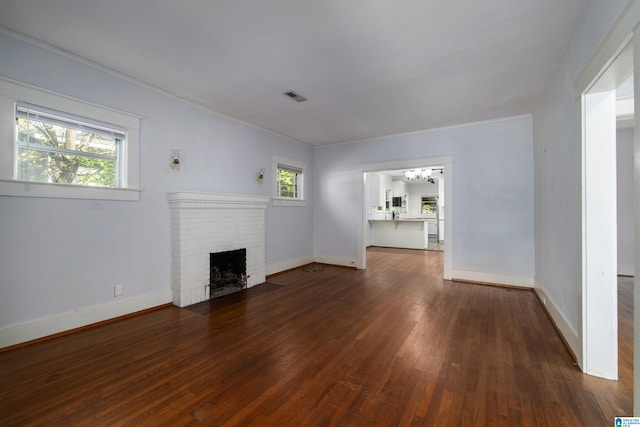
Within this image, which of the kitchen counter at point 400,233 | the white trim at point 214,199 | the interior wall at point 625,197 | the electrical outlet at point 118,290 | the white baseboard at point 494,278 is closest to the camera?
the electrical outlet at point 118,290

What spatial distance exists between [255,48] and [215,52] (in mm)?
424

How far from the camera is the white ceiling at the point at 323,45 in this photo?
2006 millimetres

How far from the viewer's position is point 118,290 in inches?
119

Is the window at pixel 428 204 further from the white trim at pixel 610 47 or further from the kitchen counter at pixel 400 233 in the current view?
the white trim at pixel 610 47

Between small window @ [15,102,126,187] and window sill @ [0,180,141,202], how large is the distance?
95 millimetres

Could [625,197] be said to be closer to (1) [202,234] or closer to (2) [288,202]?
(2) [288,202]

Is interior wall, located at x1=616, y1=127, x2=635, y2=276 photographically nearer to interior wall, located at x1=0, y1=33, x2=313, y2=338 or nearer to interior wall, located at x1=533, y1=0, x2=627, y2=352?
interior wall, located at x1=533, y1=0, x2=627, y2=352

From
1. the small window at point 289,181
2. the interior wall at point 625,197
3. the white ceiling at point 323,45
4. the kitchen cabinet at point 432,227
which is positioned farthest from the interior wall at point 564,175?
the kitchen cabinet at point 432,227

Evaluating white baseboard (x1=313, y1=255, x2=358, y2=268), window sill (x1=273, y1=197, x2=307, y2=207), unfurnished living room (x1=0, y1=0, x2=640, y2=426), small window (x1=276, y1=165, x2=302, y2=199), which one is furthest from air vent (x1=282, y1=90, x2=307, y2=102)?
white baseboard (x1=313, y1=255, x2=358, y2=268)

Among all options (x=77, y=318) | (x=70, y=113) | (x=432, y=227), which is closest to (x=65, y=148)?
(x=70, y=113)

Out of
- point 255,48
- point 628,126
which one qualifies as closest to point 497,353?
point 255,48

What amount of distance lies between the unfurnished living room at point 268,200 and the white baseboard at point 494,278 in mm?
28

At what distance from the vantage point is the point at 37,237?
248cm

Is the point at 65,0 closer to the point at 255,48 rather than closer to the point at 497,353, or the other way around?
the point at 255,48
